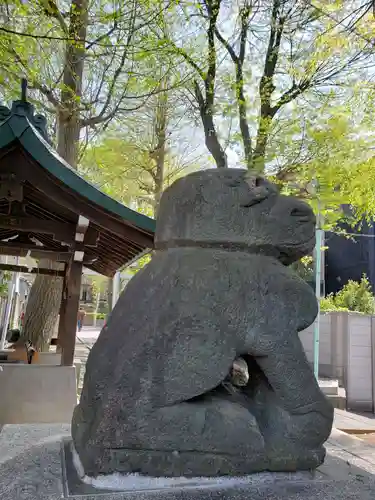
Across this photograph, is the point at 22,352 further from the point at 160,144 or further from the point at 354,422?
the point at 160,144

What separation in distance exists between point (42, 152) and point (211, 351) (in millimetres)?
2827

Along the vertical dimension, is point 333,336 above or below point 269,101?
below

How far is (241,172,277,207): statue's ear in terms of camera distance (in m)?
3.17

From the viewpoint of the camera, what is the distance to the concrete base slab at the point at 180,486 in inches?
99.3

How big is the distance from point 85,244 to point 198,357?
3826mm

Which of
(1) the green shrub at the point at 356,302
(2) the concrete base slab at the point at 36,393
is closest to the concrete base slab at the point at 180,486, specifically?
(2) the concrete base slab at the point at 36,393

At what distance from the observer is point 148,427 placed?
2.70 metres

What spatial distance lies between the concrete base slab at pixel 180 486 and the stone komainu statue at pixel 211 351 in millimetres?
95

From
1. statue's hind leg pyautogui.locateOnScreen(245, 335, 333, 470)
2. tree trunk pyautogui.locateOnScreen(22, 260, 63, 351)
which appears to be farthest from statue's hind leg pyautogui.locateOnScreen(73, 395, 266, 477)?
tree trunk pyautogui.locateOnScreen(22, 260, 63, 351)

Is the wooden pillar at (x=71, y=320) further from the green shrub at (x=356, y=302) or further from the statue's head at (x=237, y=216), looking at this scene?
the green shrub at (x=356, y=302)

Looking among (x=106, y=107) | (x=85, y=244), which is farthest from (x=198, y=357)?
(x=106, y=107)

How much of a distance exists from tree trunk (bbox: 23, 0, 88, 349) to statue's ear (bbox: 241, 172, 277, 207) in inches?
258

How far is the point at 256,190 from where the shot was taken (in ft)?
10.5

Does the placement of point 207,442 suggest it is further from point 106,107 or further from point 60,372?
point 106,107
